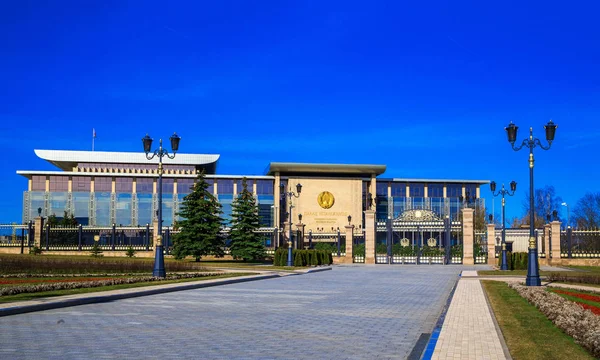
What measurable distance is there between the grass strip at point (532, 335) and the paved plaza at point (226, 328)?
148 cm

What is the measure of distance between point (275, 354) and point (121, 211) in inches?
3618

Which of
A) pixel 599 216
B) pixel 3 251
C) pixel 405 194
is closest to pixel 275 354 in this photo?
pixel 3 251

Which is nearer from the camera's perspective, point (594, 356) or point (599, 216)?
point (594, 356)

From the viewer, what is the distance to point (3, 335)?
1093 cm

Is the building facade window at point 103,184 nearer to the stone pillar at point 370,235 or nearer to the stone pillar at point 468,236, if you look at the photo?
the stone pillar at point 370,235

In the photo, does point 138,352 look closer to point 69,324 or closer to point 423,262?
point 69,324

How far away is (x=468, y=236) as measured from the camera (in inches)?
2116

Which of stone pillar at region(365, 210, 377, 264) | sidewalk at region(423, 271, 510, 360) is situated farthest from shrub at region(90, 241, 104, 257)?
sidewalk at region(423, 271, 510, 360)

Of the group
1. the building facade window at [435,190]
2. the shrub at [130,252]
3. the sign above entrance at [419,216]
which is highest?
the building facade window at [435,190]

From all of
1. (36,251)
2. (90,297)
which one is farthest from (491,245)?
(90,297)

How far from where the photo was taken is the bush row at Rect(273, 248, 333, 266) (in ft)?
158

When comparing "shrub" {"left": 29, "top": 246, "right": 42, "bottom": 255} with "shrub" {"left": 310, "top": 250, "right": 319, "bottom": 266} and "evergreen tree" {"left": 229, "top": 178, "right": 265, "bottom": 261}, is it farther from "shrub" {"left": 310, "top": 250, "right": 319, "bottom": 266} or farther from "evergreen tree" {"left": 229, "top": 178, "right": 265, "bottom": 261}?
"shrub" {"left": 310, "top": 250, "right": 319, "bottom": 266}

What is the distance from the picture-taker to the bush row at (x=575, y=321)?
9488 mm

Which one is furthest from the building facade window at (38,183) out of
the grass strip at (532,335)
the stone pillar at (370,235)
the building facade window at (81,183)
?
the grass strip at (532,335)
